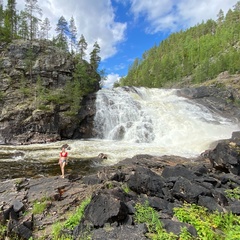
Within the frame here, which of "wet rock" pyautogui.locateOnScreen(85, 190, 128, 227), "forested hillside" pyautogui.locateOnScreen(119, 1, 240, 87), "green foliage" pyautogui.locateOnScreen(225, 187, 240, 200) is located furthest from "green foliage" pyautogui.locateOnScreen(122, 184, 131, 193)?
"forested hillside" pyautogui.locateOnScreen(119, 1, 240, 87)

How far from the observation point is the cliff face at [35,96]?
32125 millimetres

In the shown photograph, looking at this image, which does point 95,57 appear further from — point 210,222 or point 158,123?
point 210,222

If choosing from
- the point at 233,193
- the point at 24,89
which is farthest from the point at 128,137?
the point at 233,193

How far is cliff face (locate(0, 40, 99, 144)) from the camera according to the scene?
32125 mm

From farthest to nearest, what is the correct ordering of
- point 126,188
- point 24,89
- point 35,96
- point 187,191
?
point 24,89
point 35,96
point 126,188
point 187,191

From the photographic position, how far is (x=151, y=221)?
5590 mm

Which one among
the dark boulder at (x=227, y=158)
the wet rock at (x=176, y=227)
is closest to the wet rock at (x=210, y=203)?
the wet rock at (x=176, y=227)

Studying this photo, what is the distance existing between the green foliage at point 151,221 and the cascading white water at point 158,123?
16.9m

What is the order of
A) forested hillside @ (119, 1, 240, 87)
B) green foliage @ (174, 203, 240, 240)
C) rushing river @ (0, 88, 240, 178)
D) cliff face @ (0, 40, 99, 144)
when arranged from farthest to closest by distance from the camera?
forested hillside @ (119, 1, 240, 87) → cliff face @ (0, 40, 99, 144) → rushing river @ (0, 88, 240, 178) → green foliage @ (174, 203, 240, 240)

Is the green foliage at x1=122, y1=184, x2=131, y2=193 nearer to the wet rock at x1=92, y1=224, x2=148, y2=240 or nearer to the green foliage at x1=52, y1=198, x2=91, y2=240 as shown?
the green foliage at x1=52, y1=198, x2=91, y2=240

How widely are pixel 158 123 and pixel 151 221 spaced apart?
2734 centimetres

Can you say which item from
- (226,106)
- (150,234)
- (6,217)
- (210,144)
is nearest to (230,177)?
(150,234)

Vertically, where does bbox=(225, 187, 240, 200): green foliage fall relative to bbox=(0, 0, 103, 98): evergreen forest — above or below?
below

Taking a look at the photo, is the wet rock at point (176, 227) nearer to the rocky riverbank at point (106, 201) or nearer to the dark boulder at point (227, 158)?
the rocky riverbank at point (106, 201)
